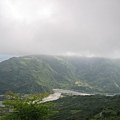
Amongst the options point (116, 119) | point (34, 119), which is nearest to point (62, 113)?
point (116, 119)

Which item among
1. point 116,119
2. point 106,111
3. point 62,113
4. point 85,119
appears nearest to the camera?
point 116,119

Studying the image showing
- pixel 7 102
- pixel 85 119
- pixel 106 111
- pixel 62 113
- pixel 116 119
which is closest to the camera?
pixel 7 102

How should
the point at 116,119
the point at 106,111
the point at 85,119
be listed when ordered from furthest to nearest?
the point at 106,111 < the point at 85,119 < the point at 116,119

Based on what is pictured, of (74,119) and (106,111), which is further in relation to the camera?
(106,111)

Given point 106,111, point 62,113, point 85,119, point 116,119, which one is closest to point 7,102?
point 116,119

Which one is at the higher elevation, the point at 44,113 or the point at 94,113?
the point at 44,113

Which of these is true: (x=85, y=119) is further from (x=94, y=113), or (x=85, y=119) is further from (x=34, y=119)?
(x=34, y=119)

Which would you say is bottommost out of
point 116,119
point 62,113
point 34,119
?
point 62,113

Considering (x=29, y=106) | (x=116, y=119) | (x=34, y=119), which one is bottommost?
(x=116, y=119)

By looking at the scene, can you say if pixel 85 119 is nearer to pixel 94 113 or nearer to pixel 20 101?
pixel 94 113
